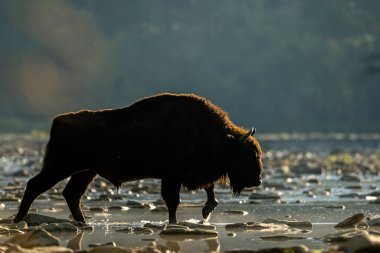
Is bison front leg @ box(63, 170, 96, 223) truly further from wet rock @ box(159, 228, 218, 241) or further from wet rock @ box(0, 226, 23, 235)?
wet rock @ box(159, 228, 218, 241)

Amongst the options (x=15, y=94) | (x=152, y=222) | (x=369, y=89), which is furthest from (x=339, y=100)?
(x=152, y=222)

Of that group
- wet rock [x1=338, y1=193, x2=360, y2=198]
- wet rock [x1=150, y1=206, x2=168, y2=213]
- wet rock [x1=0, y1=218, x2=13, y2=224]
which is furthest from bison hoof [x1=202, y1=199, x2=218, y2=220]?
wet rock [x1=338, y1=193, x2=360, y2=198]

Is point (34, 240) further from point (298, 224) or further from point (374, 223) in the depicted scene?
point (374, 223)

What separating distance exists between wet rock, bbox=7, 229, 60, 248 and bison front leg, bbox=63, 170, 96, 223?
2.93 metres

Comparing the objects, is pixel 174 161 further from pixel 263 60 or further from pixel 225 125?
pixel 263 60

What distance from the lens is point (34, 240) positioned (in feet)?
28.6

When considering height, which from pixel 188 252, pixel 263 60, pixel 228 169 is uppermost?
pixel 263 60

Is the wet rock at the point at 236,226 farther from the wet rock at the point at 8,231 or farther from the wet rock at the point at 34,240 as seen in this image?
the wet rock at the point at 34,240

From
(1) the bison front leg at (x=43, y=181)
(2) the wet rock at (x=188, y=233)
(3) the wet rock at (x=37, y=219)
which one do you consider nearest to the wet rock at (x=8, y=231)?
(3) the wet rock at (x=37, y=219)

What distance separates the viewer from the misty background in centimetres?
7869

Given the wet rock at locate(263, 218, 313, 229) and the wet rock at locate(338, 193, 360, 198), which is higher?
the wet rock at locate(338, 193, 360, 198)

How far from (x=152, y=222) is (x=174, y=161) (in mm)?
778

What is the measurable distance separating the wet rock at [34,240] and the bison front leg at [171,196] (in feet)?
8.97

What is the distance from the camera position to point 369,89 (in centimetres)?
8131
